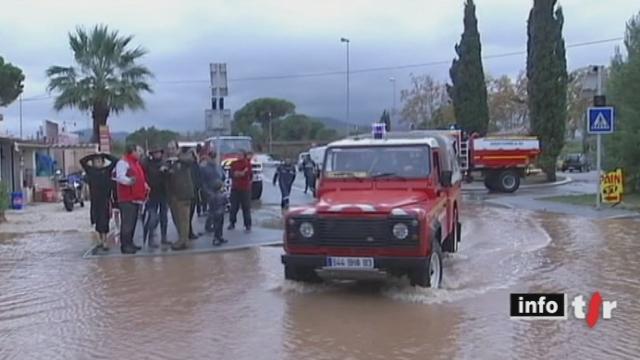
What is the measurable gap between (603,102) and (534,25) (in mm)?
18049

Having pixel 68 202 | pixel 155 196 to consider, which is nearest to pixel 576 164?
pixel 68 202

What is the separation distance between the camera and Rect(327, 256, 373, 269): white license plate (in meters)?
9.34

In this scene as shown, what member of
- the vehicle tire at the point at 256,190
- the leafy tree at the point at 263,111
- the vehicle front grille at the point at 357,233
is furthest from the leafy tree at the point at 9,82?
the leafy tree at the point at 263,111

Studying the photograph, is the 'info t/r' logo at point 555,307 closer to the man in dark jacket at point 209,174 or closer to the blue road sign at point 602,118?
the man in dark jacket at point 209,174

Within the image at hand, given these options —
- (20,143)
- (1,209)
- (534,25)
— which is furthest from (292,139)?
(1,209)

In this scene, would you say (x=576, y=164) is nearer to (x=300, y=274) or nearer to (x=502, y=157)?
(x=502, y=157)

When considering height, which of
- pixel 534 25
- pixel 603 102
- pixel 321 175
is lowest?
pixel 321 175

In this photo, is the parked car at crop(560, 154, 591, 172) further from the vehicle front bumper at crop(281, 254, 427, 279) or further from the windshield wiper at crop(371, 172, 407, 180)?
the vehicle front bumper at crop(281, 254, 427, 279)

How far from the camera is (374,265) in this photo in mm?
9297

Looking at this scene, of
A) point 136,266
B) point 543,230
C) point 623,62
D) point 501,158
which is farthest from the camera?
point 501,158

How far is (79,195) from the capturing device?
28.0m

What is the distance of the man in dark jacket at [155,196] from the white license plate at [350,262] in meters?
5.28

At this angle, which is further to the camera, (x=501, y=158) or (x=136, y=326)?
(x=501, y=158)

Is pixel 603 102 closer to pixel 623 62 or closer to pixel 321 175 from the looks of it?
pixel 623 62
